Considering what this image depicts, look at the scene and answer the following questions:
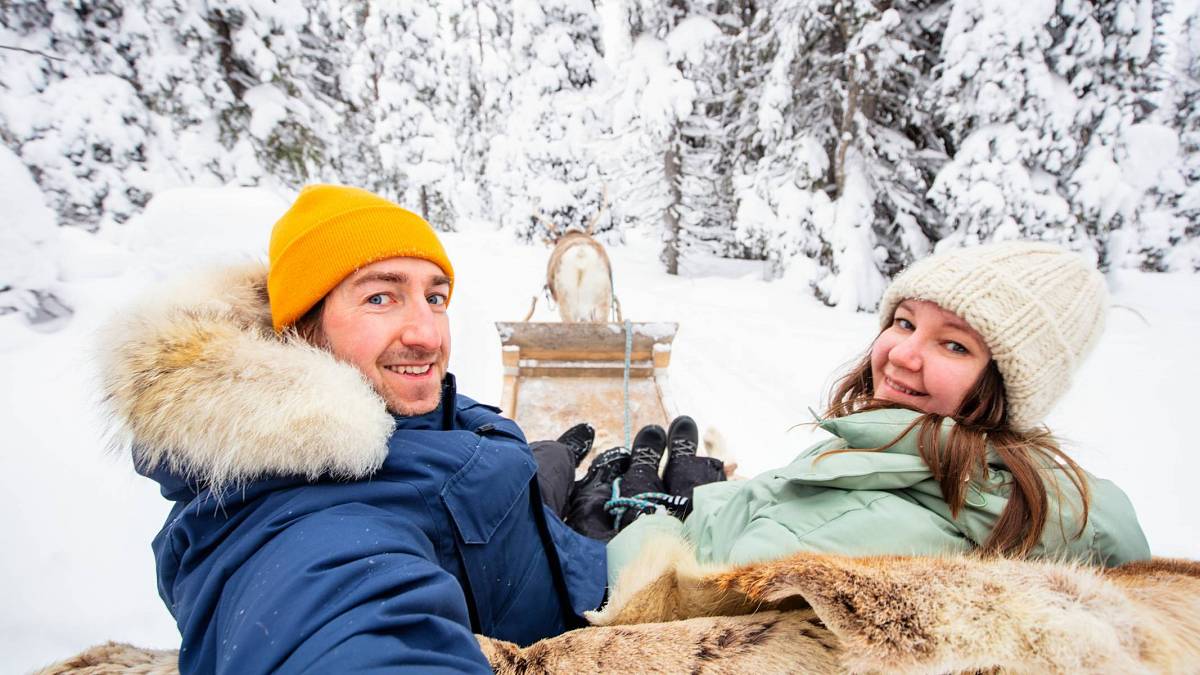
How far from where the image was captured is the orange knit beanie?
132 centimetres

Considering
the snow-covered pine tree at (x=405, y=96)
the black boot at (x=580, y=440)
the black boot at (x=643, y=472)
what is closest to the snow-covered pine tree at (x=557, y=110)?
the snow-covered pine tree at (x=405, y=96)

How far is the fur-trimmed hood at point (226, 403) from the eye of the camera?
0.94 meters

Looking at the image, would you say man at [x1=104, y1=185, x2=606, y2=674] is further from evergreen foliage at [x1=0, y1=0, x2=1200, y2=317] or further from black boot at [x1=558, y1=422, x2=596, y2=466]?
evergreen foliage at [x1=0, y1=0, x2=1200, y2=317]

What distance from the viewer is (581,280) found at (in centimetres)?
613

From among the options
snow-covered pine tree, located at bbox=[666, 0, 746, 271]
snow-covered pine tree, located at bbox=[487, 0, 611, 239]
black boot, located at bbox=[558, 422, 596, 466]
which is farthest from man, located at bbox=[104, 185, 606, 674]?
snow-covered pine tree, located at bbox=[487, 0, 611, 239]

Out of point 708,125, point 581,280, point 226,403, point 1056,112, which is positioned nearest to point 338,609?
point 226,403

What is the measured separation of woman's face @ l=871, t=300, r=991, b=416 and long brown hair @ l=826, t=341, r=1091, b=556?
5cm

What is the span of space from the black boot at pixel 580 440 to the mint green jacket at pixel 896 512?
1816 mm

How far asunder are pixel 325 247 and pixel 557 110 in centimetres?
1490

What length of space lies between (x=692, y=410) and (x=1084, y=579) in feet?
13.7

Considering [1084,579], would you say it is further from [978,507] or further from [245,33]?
[245,33]

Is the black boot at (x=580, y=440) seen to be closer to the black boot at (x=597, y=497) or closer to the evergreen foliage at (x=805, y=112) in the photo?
the black boot at (x=597, y=497)

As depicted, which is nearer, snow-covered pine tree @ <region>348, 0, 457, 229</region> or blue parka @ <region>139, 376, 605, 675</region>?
blue parka @ <region>139, 376, 605, 675</region>

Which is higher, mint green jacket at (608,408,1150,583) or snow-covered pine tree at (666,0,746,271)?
snow-covered pine tree at (666,0,746,271)
